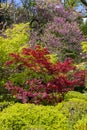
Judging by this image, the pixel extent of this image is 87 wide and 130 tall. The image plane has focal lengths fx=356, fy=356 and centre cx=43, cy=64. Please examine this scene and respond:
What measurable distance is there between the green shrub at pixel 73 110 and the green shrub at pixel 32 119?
2.71 ft

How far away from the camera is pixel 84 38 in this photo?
24.4 meters

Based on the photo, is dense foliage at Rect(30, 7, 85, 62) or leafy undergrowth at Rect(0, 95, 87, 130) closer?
leafy undergrowth at Rect(0, 95, 87, 130)

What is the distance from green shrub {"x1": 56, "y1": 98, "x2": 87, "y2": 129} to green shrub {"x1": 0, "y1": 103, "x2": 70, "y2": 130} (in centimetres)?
83

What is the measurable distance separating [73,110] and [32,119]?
149 cm

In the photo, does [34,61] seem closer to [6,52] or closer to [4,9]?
[6,52]

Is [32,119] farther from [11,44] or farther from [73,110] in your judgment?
[11,44]

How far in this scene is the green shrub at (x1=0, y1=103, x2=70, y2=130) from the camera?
620cm

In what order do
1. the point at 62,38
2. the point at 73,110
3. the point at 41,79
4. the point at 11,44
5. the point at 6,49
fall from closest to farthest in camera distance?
1. the point at 73,110
2. the point at 41,79
3. the point at 6,49
4. the point at 11,44
5. the point at 62,38

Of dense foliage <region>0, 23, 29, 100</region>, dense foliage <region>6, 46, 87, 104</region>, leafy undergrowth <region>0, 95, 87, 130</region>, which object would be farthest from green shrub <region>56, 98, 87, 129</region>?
dense foliage <region>0, 23, 29, 100</region>

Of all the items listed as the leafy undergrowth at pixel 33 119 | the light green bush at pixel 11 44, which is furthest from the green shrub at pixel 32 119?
the light green bush at pixel 11 44

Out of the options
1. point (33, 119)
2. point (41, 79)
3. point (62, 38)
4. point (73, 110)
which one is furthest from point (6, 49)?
point (62, 38)

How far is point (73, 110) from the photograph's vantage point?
7.61 meters

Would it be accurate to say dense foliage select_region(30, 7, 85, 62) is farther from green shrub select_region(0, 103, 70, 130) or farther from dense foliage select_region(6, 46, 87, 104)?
green shrub select_region(0, 103, 70, 130)

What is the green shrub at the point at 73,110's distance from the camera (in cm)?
733
